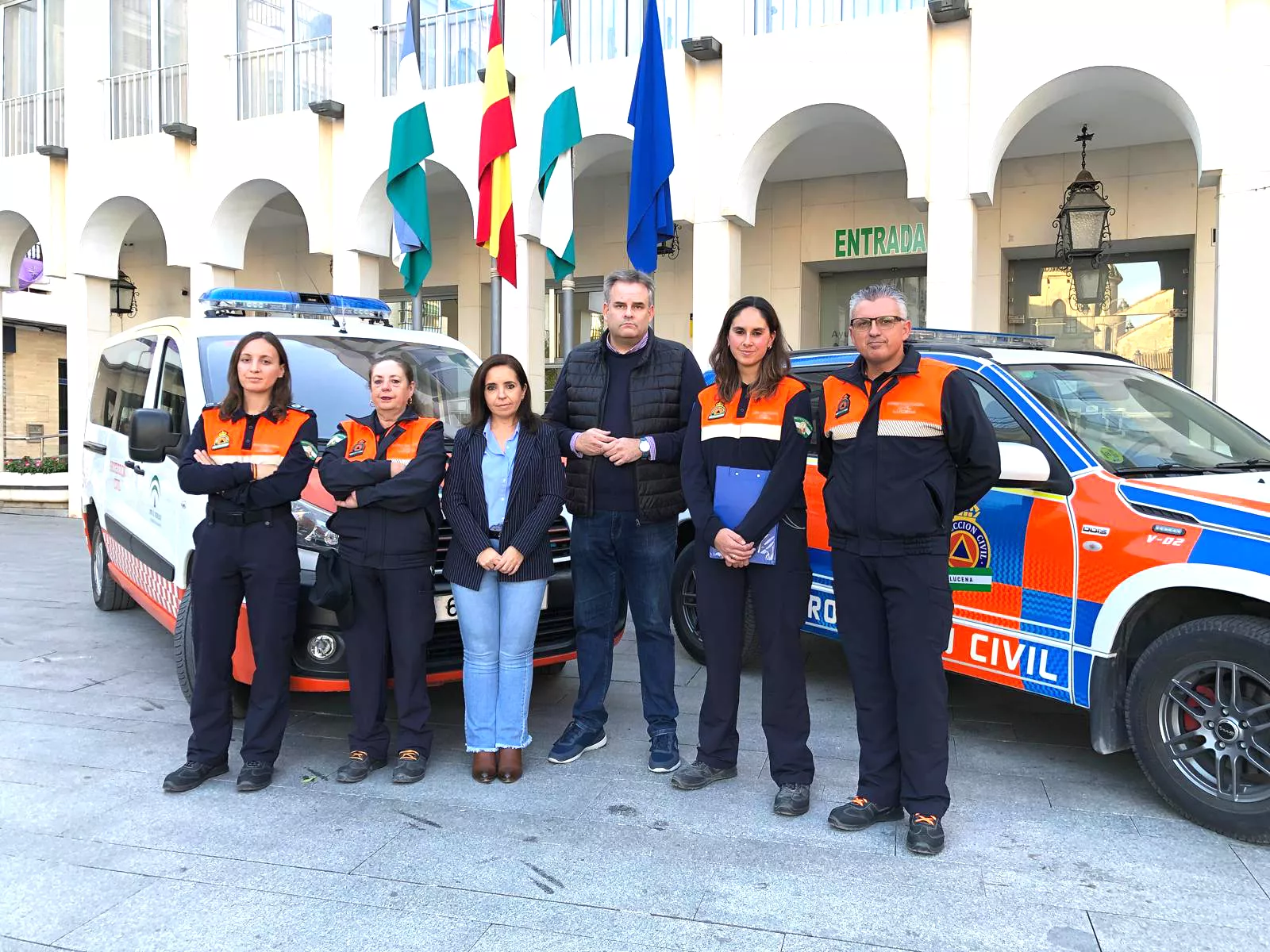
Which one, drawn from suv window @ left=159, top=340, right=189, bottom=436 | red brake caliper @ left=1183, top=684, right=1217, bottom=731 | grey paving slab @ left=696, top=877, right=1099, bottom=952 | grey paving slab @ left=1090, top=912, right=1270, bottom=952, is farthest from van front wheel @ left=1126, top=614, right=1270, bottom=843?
suv window @ left=159, top=340, right=189, bottom=436

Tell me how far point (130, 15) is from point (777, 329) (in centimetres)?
1521

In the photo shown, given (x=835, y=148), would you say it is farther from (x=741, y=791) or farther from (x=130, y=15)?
(x=130, y=15)

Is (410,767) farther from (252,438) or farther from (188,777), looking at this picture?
(252,438)

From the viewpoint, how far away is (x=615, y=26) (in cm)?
1123

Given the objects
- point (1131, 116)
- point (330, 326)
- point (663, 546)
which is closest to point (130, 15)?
point (330, 326)

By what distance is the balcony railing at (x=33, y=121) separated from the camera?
15.8 metres

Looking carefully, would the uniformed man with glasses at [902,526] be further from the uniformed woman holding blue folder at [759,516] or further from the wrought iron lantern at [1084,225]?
the wrought iron lantern at [1084,225]

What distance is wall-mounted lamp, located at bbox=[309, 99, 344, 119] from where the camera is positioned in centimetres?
1215

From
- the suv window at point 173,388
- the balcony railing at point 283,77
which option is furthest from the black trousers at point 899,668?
the balcony railing at point 283,77

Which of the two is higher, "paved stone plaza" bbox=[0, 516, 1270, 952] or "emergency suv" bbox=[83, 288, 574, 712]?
"emergency suv" bbox=[83, 288, 574, 712]

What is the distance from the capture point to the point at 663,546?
4352mm

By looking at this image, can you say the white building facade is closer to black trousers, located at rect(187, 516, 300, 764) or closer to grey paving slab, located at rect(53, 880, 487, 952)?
black trousers, located at rect(187, 516, 300, 764)

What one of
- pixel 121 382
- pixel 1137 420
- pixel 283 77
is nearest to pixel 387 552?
pixel 1137 420

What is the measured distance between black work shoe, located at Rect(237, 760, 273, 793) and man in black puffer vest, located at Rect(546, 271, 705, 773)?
1.20 meters
